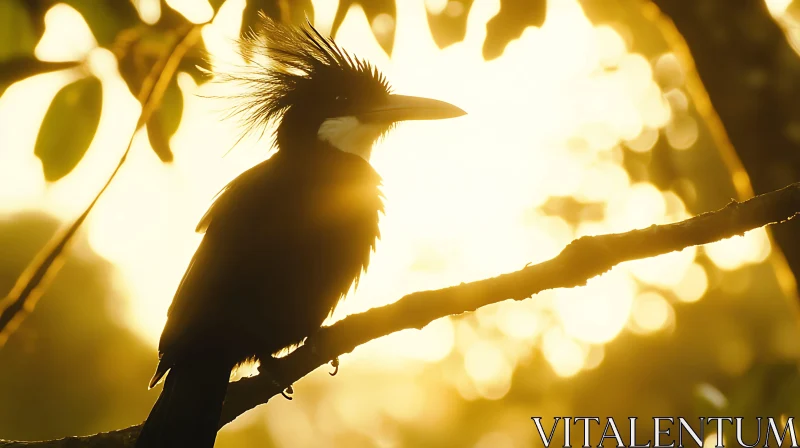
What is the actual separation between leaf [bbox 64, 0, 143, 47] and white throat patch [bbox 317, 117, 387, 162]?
1266 mm

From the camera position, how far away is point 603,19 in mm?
6133

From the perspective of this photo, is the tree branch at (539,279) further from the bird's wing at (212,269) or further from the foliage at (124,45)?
Answer: the foliage at (124,45)

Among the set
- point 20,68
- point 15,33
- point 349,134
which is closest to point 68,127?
point 20,68

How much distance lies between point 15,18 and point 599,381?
19891mm

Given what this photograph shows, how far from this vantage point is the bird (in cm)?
287

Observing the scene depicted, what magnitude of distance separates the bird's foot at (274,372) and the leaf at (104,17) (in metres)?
1.35

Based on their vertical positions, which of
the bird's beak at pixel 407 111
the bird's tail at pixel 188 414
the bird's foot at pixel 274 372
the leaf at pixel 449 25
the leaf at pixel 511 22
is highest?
the bird's beak at pixel 407 111

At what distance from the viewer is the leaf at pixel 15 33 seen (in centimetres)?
268

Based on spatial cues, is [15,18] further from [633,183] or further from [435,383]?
[435,383]

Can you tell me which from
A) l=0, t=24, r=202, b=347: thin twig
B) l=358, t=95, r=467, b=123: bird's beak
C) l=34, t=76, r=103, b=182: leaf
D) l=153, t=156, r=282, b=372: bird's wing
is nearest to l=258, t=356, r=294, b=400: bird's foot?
l=153, t=156, r=282, b=372: bird's wing

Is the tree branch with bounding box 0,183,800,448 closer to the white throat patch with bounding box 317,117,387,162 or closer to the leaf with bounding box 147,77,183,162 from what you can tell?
the leaf with bounding box 147,77,183,162

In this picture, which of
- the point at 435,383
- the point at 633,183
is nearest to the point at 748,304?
the point at 633,183

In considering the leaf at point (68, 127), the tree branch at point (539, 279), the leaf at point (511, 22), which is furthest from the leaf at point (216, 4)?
the tree branch at point (539, 279)

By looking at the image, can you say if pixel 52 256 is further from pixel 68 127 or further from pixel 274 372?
pixel 274 372
